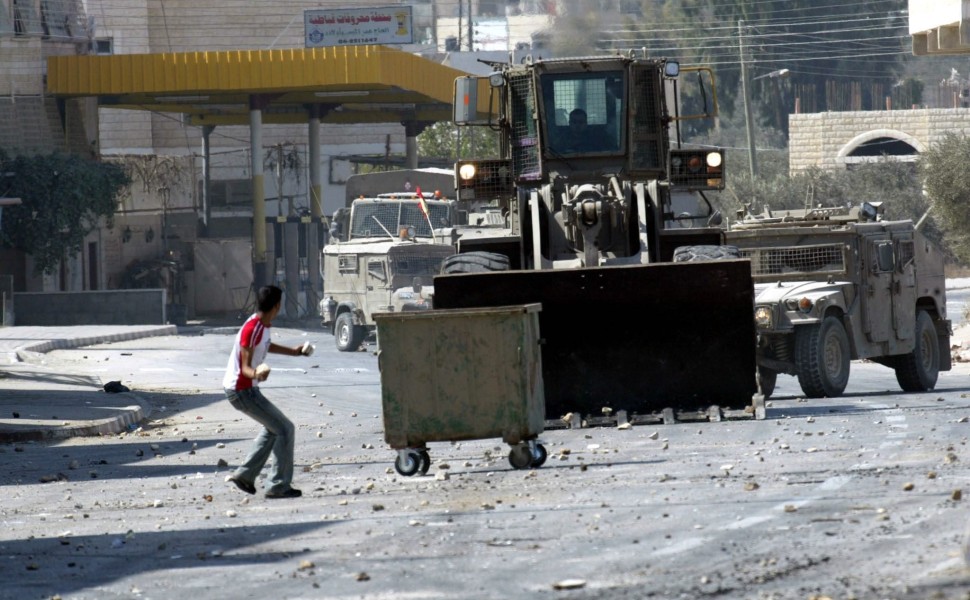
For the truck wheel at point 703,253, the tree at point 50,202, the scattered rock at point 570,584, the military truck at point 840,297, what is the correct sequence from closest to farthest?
1. the scattered rock at point 570,584
2. the truck wheel at point 703,253
3. the military truck at point 840,297
4. the tree at point 50,202

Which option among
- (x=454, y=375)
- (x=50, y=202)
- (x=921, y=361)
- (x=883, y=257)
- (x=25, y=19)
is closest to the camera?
(x=454, y=375)

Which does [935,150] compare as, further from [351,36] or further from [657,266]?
[657,266]

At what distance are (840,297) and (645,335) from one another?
203 inches

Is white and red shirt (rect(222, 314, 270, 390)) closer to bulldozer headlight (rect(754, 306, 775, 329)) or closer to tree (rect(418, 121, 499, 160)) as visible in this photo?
bulldozer headlight (rect(754, 306, 775, 329))

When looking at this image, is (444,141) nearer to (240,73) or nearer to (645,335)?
(240,73)

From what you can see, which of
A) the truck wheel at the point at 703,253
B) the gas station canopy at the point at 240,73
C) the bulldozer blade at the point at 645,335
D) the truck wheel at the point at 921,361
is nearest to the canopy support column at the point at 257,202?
the gas station canopy at the point at 240,73

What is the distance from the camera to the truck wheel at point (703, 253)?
1559 cm

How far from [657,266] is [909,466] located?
3776 mm

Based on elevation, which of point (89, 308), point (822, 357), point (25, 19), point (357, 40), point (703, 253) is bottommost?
point (822, 357)

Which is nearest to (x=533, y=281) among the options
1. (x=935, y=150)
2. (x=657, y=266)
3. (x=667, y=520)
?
(x=657, y=266)

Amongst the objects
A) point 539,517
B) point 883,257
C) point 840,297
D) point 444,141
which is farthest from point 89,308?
point 444,141

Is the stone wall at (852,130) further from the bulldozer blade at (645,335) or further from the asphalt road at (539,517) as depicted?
the bulldozer blade at (645,335)

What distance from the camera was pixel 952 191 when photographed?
44000mm

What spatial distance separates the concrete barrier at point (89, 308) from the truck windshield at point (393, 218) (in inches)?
435
